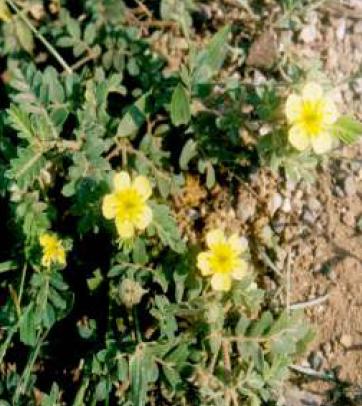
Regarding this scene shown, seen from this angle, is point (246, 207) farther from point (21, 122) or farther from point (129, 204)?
point (21, 122)

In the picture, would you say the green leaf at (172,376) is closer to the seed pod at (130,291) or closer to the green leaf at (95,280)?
the seed pod at (130,291)

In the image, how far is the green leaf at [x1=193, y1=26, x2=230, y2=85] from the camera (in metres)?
2.73

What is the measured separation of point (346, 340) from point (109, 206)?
892mm

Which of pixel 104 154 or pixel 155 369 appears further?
pixel 104 154

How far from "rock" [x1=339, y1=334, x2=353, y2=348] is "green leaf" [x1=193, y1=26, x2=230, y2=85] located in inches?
35.7


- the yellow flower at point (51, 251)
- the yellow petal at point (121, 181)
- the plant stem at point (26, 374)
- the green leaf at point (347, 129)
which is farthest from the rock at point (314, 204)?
the plant stem at point (26, 374)

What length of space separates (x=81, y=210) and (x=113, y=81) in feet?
1.38

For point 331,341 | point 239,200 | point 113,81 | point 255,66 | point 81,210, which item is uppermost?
point 255,66

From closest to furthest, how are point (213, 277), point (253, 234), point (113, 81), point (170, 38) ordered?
point (213, 277) < point (113, 81) < point (253, 234) < point (170, 38)

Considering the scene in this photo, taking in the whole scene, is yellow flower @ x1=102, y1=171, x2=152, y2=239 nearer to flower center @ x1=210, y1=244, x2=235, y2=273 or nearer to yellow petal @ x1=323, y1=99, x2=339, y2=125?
flower center @ x1=210, y1=244, x2=235, y2=273

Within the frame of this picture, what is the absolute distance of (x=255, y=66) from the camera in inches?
123

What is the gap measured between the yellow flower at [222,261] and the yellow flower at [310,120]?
34 centimetres

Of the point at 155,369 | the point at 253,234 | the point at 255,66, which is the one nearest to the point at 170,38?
the point at 255,66

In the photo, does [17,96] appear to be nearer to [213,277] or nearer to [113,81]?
[113,81]
